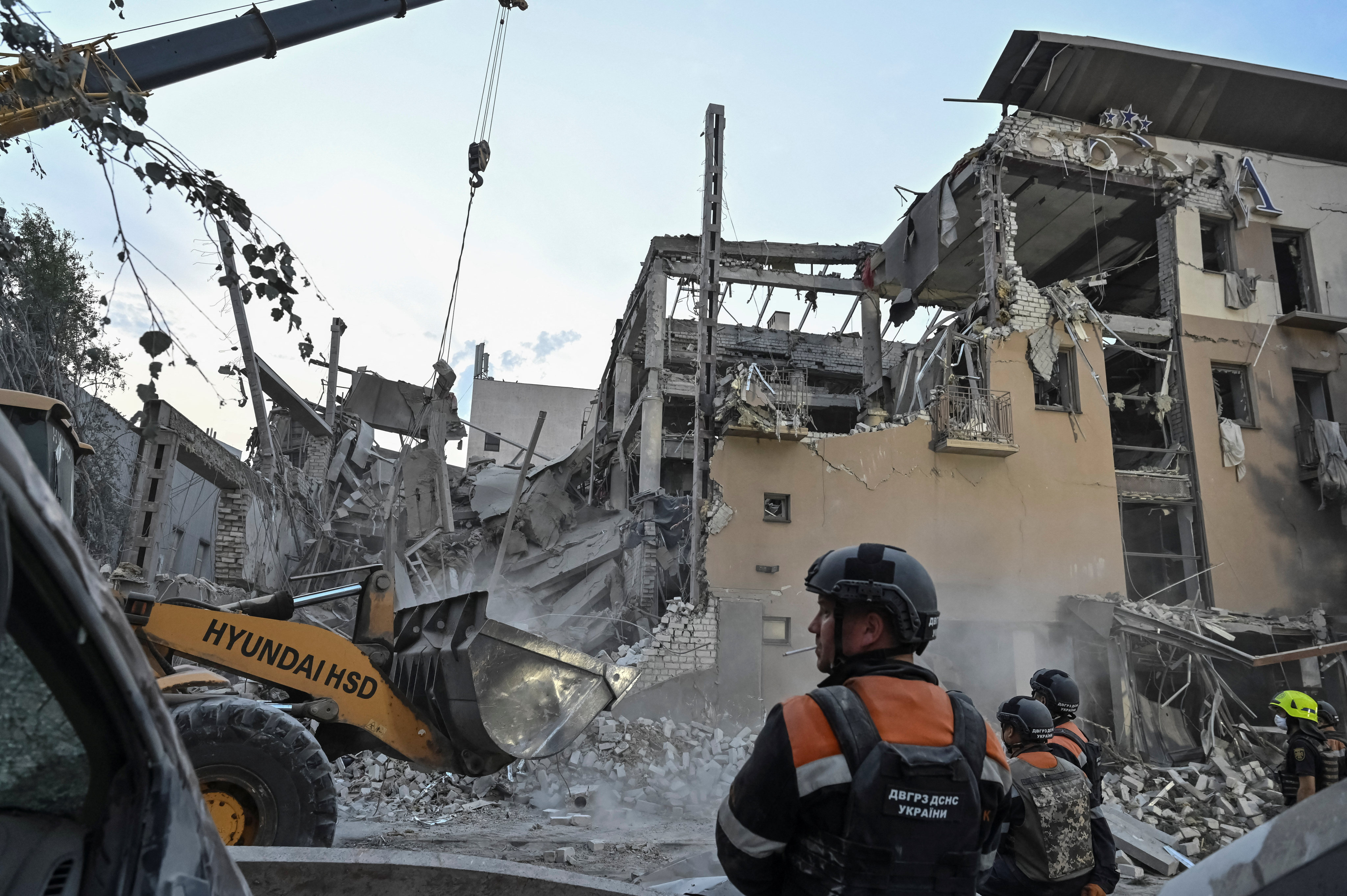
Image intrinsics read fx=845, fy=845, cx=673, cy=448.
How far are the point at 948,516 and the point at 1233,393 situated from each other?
7.86 meters

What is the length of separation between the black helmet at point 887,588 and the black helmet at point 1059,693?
2461 millimetres

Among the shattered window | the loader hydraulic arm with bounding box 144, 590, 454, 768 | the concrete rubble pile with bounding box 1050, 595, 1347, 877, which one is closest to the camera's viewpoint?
the shattered window

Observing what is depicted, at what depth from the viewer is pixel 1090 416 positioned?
16.6 m

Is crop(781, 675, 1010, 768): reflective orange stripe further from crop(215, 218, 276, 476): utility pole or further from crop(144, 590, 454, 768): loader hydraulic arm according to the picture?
crop(144, 590, 454, 768): loader hydraulic arm

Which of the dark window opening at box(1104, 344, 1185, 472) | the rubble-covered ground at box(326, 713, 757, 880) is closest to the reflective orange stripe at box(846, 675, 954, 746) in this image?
the rubble-covered ground at box(326, 713, 757, 880)

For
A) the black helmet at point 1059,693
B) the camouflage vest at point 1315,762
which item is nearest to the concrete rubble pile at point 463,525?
the camouflage vest at point 1315,762

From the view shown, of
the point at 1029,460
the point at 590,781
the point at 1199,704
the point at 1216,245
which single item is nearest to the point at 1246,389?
the point at 1216,245

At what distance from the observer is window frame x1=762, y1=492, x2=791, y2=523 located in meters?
14.6

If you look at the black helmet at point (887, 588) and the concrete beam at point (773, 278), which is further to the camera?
the concrete beam at point (773, 278)

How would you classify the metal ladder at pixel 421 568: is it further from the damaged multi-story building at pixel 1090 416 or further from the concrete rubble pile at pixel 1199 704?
the concrete rubble pile at pixel 1199 704

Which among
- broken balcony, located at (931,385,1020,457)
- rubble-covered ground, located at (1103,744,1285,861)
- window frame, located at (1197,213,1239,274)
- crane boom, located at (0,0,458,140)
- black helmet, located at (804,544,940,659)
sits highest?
window frame, located at (1197,213,1239,274)

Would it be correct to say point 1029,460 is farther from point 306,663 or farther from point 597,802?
point 306,663

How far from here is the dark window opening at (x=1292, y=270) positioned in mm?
18797

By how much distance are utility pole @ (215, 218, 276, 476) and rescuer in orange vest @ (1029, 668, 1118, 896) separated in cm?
398
